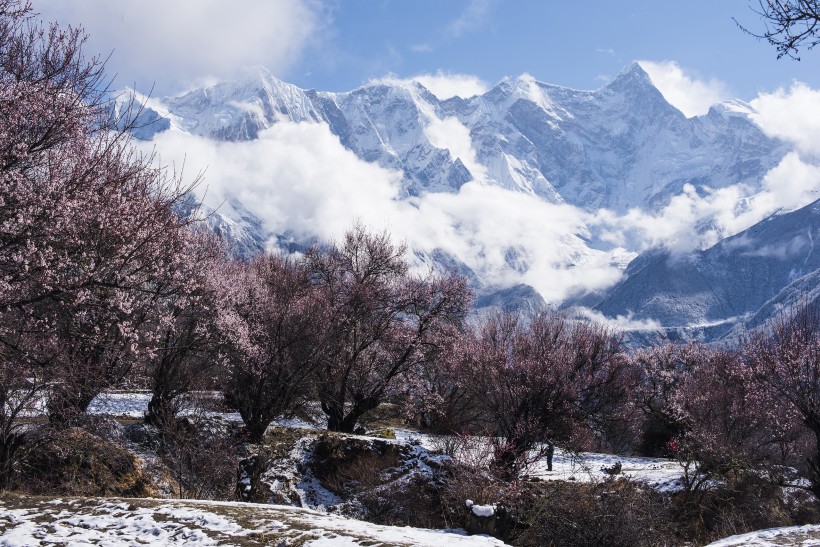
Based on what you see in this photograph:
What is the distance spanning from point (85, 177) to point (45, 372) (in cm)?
595

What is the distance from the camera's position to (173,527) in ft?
31.5

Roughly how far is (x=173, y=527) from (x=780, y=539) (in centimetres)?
1163

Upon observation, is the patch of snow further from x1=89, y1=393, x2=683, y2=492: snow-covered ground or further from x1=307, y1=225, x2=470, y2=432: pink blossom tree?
x1=307, y1=225, x2=470, y2=432: pink blossom tree

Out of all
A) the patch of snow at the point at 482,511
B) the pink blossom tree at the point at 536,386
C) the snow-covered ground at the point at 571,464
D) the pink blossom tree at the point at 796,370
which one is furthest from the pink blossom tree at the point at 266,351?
the pink blossom tree at the point at 796,370

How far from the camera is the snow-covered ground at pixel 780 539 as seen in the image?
443 inches

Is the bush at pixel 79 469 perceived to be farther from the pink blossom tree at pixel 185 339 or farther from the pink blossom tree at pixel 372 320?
the pink blossom tree at pixel 372 320

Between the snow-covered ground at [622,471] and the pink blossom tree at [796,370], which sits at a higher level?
the pink blossom tree at [796,370]

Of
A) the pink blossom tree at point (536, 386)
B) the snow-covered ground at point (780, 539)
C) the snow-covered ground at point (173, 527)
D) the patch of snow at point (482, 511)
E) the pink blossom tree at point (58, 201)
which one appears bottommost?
the patch of snow at point (482, 511)

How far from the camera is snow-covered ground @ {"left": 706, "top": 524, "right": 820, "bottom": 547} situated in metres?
11.2

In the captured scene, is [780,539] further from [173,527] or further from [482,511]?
[173,527]

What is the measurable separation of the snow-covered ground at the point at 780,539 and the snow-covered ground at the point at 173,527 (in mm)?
5165

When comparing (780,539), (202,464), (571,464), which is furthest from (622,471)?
(202,464)

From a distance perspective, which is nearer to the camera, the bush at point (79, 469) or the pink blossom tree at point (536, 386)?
the bush at point (79, 469)

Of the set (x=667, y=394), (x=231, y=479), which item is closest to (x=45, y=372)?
(x=231, y=479)
